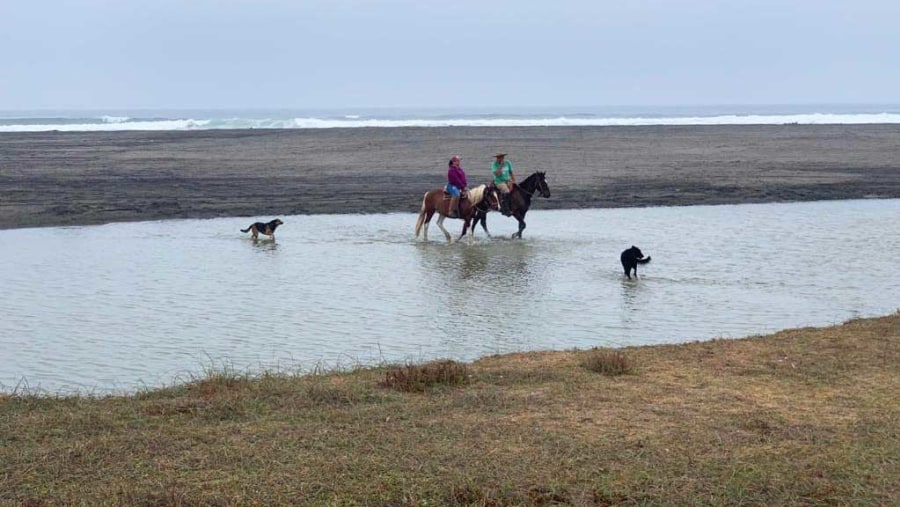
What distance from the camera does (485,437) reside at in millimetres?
6996

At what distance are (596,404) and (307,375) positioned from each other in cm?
262

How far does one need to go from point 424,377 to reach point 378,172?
27.2m

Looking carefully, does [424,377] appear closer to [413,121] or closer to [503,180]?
[503,180]

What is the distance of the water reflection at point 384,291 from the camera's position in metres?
11.6

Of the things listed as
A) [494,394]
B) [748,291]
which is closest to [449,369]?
[494,394]

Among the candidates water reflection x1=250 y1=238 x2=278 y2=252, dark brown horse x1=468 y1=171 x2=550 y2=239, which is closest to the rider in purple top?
dark brown horse x1=468 y1=171 x2=550 y2=239

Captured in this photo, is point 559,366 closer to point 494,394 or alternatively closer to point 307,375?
point 494,394

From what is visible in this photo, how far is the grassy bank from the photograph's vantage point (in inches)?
237

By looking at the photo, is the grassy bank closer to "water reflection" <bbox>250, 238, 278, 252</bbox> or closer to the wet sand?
"water reflection" <bbox>250, 238, 278, 252</bbox>

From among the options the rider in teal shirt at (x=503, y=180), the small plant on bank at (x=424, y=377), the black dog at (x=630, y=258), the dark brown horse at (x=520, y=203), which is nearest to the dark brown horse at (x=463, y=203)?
the dark brown horse at (x=520, y=203)

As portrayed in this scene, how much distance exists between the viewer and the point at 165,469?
20.9 ft

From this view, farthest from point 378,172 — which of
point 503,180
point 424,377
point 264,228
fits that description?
point 424,377

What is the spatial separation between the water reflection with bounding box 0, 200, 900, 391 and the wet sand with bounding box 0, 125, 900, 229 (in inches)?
128

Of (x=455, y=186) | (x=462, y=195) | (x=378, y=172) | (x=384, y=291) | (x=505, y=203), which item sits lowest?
(x=384, y=291)
